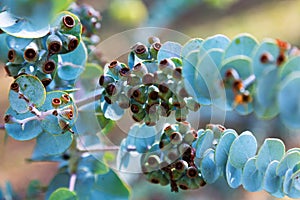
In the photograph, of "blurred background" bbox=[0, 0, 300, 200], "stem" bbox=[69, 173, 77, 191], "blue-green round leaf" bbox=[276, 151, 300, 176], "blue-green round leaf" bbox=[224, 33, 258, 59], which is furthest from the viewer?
"blurred background" bbox=[0, 0, 300, 200]

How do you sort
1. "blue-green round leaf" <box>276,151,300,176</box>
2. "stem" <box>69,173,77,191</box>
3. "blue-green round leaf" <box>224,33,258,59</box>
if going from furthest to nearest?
"stem" <box>69,173,77,191</box> < "blue-green round leaf" <box>224,33,258,59</box> < "blue-green round leaf" <box>276,151,300,176</box>

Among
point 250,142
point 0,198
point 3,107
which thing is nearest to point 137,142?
point 250,142

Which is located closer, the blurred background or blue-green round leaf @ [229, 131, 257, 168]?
blue-green round leaf @ [229, 131, 257, 168]

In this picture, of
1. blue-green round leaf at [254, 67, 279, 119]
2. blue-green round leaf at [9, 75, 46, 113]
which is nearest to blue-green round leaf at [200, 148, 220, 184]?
blue-green round leaf at [254, 67, 279, 119]

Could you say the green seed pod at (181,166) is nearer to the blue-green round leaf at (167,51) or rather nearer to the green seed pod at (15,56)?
the blue-green round leaf at (167,51)

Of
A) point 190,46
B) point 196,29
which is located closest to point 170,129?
point 190,46

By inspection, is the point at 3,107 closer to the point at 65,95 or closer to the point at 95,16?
the point at 95,16

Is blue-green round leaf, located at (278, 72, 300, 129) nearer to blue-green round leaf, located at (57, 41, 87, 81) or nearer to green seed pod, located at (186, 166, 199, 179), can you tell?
green seed pod, located at (186, 166, 199, 179)
